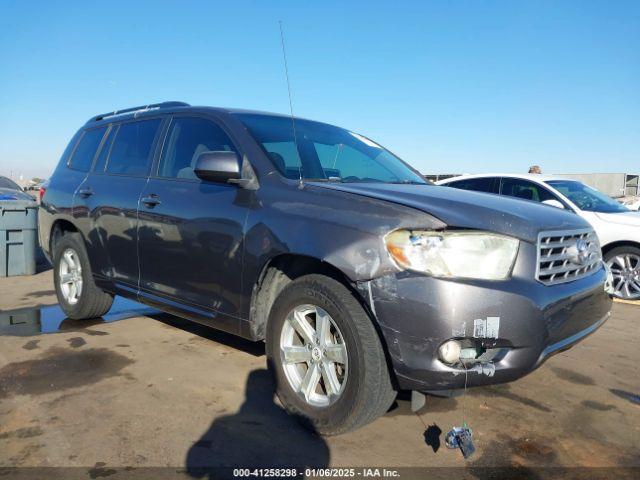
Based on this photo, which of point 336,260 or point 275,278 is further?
point 275,278

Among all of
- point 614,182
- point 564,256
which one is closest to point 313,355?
point 564,256

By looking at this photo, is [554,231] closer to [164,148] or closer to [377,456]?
[377,456]

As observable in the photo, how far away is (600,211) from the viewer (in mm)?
7031

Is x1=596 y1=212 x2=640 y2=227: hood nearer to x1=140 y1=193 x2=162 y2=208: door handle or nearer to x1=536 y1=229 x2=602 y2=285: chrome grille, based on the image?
x1=536 y1=229 x2=602 y2=285: chrome grille

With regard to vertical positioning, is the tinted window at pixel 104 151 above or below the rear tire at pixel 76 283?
above

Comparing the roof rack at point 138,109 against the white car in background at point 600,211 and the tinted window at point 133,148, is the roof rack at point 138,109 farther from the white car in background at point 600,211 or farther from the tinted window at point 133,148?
the white car in background at point 600,211

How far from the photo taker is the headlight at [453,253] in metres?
2.38

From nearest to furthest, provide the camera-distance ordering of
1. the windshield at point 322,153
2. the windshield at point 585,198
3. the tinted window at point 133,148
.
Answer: the windshield at point 322,153, the tinted window at point 133,148, the windshield at point 585,198

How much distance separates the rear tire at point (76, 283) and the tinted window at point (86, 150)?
68 cm

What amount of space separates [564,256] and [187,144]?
107 inches

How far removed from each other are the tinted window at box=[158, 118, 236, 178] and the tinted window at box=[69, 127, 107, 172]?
131 centimetres

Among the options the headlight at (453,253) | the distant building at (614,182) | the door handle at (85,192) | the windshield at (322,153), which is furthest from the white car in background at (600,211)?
the distant building at (614,182)

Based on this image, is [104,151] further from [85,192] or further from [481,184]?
[481,184]

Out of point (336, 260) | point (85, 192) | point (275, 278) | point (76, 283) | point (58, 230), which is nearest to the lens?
point (336, 260)
